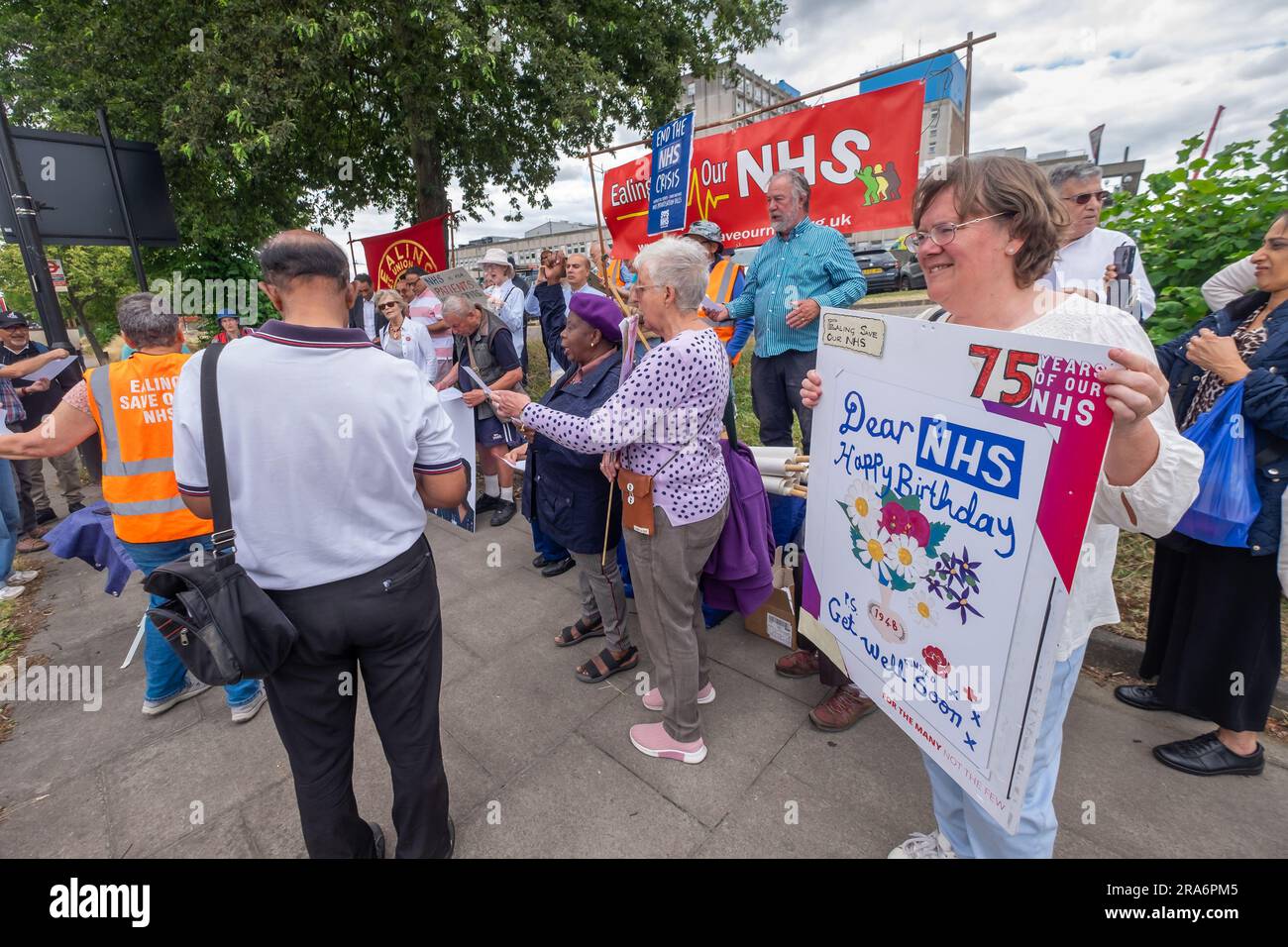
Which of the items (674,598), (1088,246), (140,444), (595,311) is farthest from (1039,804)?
(140,444)

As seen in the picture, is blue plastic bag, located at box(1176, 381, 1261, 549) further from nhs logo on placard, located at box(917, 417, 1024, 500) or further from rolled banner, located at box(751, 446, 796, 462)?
rolled banner, located at box(751, 446, 796, 462)

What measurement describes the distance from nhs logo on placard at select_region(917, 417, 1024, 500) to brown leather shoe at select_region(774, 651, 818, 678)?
5.73 feet

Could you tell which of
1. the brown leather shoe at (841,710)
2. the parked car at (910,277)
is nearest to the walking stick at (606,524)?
the brown leather shoe at (841,710)

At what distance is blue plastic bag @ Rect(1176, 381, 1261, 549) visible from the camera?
6.42 feet

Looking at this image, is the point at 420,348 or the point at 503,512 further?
the point at 503,512

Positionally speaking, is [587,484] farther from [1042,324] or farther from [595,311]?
[1042,324]

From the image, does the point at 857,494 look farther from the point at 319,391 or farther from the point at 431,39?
the point at 431,39

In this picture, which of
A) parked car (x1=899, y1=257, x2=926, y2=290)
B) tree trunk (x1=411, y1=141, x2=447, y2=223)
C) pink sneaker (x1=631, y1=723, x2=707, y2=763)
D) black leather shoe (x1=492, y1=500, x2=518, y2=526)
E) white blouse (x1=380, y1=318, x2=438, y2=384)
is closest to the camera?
pink sneaker (x1=631, y1=723, x2=707, y2=763)

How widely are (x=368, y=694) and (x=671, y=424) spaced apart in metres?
1.31

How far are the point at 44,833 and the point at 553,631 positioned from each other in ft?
7.34

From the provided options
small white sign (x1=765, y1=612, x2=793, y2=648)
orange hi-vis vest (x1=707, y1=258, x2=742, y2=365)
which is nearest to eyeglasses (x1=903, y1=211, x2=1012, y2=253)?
small white sign (x1=765, y1=612, x2=793, y2=648)

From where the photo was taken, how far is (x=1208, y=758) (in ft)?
7.36

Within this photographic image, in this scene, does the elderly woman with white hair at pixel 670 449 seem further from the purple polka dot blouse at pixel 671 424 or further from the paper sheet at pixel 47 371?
the paper sheet at pixel 47 371

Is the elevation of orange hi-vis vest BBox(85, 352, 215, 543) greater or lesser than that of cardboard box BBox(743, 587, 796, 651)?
greater
